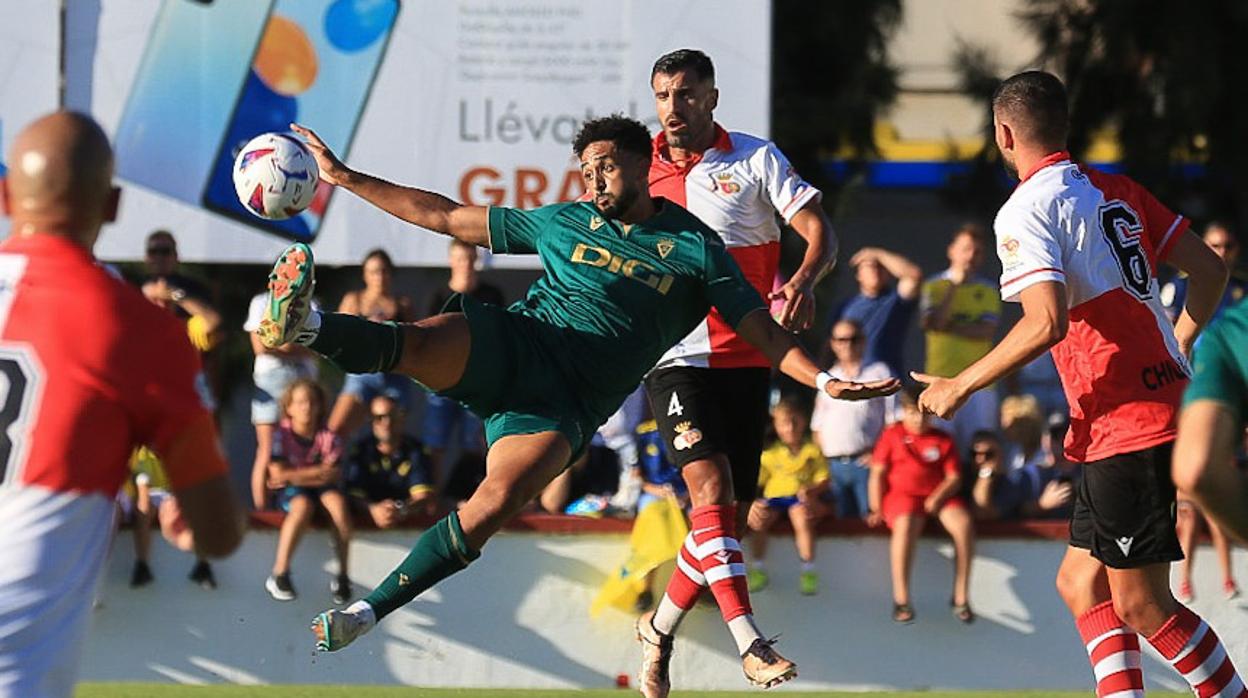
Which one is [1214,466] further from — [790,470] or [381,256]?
[381,256]

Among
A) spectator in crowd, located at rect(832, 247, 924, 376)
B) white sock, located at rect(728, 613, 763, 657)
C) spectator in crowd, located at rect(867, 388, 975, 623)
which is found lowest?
spectator in crowd, located at rect(867, 388, 975, 623)

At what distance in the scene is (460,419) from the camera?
12.4m

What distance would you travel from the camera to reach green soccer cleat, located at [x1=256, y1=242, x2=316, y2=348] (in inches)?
260

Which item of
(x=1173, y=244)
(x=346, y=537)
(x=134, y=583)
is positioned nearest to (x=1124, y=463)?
(x=1173, y=244)

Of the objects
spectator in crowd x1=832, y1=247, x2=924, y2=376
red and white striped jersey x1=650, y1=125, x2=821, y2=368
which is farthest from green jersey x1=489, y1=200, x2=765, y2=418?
spectator in crowd x1=832, y1=247, x2=924, y2=376

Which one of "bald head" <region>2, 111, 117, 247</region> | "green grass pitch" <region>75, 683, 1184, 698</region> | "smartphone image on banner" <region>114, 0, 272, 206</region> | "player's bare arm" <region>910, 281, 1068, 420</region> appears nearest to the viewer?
"bald head" <region>2, 111, 117, 247</region>

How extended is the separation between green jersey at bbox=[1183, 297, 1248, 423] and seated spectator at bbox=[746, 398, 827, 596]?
22.0 feet

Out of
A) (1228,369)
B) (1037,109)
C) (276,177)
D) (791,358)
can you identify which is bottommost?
(791,358)

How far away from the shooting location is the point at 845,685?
11.1m

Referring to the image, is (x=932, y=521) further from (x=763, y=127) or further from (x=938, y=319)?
(x=763, y=127)

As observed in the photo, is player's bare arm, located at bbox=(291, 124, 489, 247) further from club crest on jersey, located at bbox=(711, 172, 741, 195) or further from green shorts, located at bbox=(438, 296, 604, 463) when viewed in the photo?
club crest on jersey, located at bbox=(711, 172, 741, 195)

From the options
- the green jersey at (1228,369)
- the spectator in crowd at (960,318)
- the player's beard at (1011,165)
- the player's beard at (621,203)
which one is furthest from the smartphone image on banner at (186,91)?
the green jersey at (1228,369)

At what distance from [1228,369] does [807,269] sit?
3712mm

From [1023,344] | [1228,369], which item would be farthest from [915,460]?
[1228,369]
